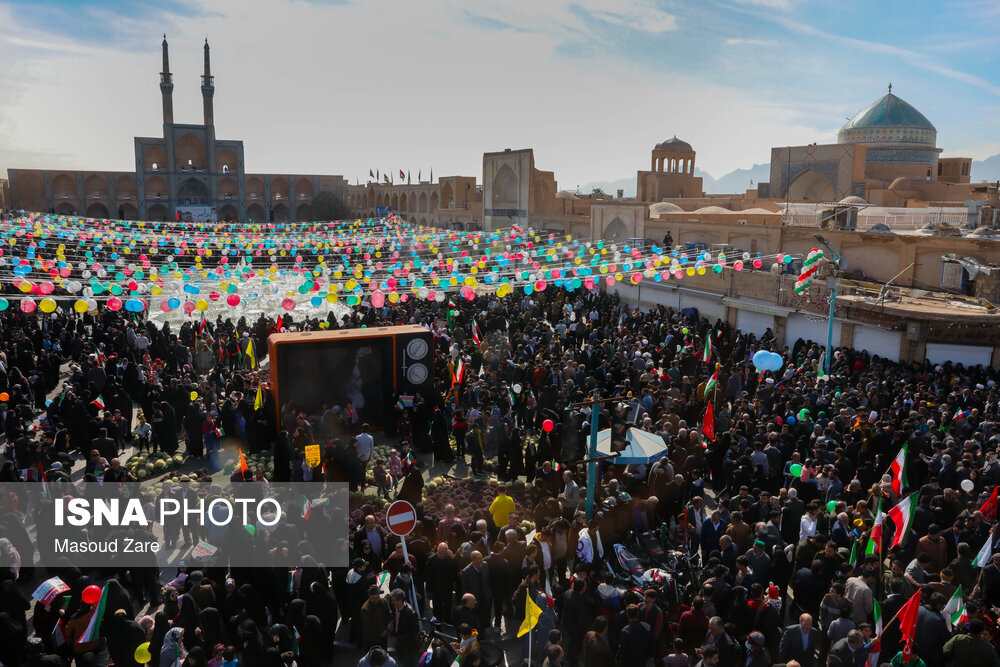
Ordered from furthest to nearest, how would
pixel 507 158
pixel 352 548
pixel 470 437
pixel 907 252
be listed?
pixel 507 158, pixel 907 252, pixel 470 437, pixel 352 548

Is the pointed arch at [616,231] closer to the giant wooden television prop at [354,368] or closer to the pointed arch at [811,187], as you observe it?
the pointed arch at [811,187]

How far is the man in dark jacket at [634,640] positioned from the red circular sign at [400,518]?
2224 mm

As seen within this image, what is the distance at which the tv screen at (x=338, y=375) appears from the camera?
12039 mm

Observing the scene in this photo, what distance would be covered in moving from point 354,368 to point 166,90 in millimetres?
63663

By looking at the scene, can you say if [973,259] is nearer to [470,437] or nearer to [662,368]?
[662,368]

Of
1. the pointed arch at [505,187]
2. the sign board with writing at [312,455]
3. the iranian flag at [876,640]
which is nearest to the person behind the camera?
the iranian flag at [876,640]

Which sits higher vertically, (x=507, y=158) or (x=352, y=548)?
(x=507, y=158)

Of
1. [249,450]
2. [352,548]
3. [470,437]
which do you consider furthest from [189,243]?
[352,548]

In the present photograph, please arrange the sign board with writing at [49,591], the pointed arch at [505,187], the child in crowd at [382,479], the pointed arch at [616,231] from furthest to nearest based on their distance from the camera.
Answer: the pointed arch at [505,187] → the pointed arch at [616,231] → the child in crowd at [382,479] → the sign board with writing at [49,591]

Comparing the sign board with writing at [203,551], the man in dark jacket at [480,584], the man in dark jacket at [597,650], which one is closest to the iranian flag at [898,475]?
the man in dark jacket at [597,650]

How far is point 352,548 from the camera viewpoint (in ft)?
24.1

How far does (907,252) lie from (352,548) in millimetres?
18730

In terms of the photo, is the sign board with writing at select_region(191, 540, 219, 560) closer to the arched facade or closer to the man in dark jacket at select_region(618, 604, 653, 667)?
the man in dark jacket at select_region(618, 604, 653, 667)

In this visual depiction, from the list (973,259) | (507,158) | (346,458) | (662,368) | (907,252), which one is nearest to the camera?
(346,458)
